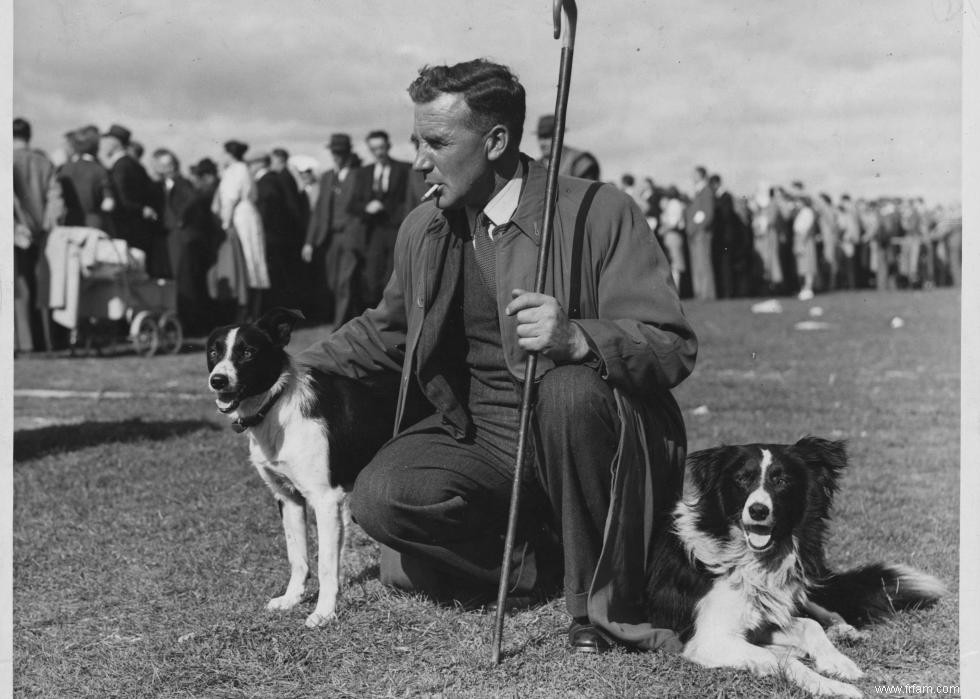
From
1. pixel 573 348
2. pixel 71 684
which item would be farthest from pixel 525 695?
pixel 71 684

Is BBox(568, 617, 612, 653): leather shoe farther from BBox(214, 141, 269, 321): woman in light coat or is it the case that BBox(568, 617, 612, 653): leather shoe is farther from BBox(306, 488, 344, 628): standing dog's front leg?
BBox(214, 141, 269, 321): woman in light coat

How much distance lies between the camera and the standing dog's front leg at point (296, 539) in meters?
4.52

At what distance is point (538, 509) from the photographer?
4273 mm

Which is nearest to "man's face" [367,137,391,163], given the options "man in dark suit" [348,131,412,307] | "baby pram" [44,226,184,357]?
"man in dark suit" [348,131,412,307]

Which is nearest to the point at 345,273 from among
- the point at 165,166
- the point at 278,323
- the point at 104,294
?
the point at 104,294

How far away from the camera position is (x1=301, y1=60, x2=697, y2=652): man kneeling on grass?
3691mm

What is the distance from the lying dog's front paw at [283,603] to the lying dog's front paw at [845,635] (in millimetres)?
1997

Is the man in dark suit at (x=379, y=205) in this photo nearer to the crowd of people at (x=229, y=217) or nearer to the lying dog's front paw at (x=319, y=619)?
the crowd of people at (x=229, y=217)

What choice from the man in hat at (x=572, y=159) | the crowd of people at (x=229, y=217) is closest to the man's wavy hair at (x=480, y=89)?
the man in hat at (x=572, y=159)

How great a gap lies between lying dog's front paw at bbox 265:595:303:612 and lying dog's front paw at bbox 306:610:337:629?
0.18 meters

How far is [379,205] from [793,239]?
19141mm

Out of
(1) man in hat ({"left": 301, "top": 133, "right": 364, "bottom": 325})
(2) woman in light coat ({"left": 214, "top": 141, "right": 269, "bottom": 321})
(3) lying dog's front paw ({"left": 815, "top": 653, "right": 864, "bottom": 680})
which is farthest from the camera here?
(2) woman in light coat ({"left": 214, "top": 141, "right": 269, "bottom": 321})
